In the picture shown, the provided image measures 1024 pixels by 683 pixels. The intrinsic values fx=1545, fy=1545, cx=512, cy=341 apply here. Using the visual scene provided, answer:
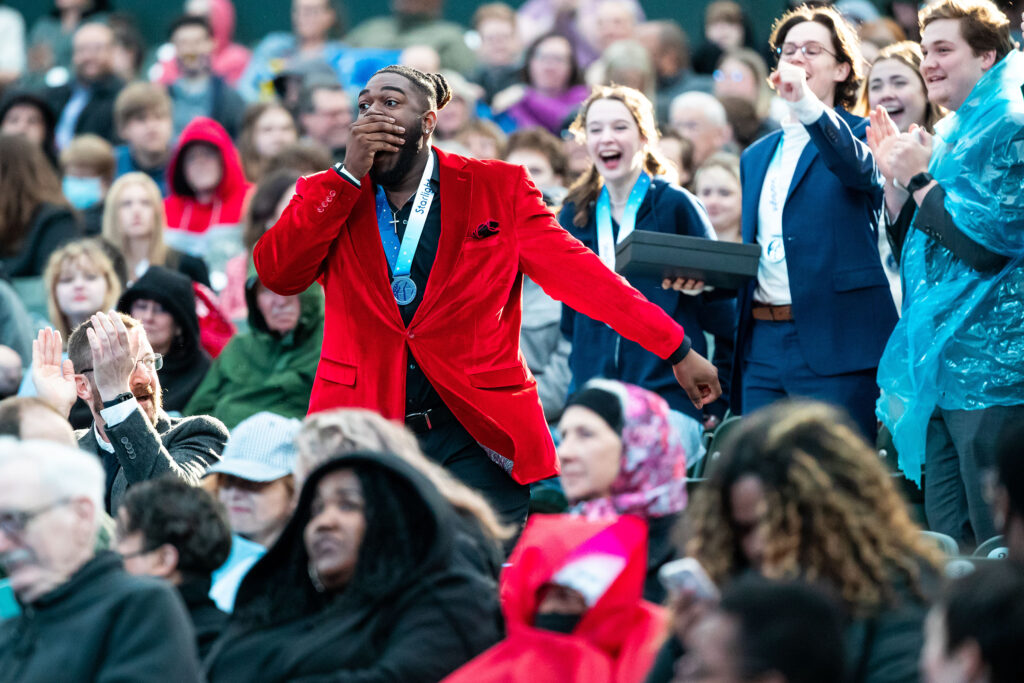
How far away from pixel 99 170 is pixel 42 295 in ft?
4.61

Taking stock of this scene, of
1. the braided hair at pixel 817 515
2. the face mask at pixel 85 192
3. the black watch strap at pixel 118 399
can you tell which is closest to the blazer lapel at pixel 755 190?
the black watch strap at pixel 118 399

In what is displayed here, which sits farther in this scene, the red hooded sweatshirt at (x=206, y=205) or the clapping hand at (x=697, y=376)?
the red hooded sweatshirt at (x=206, y=205)

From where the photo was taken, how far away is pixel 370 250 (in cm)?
482

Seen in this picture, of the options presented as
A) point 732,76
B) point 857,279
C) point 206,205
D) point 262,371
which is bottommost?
point 262,371

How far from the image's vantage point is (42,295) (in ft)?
26.7

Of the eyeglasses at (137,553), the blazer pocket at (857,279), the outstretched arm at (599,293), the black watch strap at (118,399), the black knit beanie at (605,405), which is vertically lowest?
the eyeglasses at (137,553)

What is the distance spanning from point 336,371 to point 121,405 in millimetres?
729

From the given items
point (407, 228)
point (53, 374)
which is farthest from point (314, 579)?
point (53, 374)

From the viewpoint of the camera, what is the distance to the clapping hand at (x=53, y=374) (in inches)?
214

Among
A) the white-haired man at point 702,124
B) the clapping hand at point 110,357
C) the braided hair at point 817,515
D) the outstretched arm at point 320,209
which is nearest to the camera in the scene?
the braided hair at point 817,515

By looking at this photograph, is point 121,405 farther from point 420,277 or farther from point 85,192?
point 85,192

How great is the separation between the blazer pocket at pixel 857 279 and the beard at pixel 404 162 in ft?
5.37

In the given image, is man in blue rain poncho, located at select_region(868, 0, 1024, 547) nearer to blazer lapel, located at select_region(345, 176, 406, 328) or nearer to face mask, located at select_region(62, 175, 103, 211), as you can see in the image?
blazer lapel, located at select_region(345, 176, 406, 328)

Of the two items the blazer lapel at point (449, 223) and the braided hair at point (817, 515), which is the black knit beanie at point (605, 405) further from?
the blazer lapel at point (449, 223)
